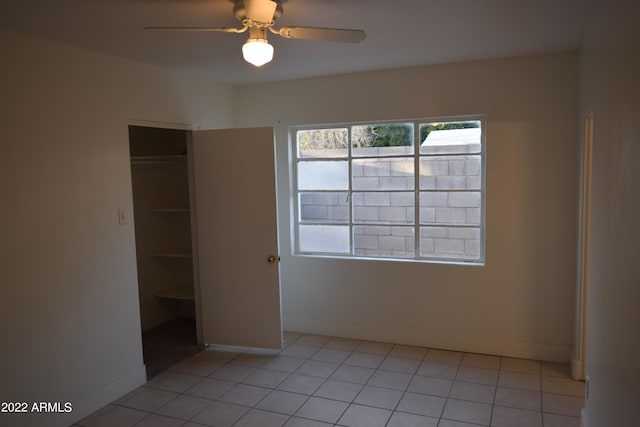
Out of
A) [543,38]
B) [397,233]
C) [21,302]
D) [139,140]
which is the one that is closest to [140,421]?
[21,302]

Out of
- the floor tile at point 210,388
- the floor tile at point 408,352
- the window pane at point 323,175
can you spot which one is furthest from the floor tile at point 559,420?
the window pane at point 323,175

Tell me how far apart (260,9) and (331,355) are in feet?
9.22

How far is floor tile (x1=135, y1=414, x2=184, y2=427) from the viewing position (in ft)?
9.38

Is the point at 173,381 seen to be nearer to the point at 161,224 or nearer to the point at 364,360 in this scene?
the point at 364,360

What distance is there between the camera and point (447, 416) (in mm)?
2871

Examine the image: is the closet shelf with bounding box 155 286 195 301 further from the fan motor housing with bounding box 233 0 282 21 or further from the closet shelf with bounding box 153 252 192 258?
the fan motor housing with bounding box 233 0 282 21

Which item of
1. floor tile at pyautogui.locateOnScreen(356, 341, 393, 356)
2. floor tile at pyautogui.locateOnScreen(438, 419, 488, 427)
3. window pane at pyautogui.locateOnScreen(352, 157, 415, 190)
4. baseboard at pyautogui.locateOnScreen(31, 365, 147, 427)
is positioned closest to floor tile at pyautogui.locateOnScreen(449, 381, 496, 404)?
floor tile at pyautogui.locateOnScreen(438, 419, 488, 427)

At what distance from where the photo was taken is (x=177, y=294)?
4.69 m

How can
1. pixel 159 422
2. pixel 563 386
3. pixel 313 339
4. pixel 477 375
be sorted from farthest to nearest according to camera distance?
pixel 313 339 < pixel 477 375 < pixel 563 386 < pixel 159 422

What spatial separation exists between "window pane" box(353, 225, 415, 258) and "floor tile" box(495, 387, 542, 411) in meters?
1.32

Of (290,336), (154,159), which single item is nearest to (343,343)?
(290,336)

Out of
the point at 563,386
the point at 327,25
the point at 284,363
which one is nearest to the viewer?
the point at 327,25

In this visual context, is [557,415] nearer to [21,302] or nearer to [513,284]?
[513,284]

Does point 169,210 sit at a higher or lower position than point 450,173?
lower
